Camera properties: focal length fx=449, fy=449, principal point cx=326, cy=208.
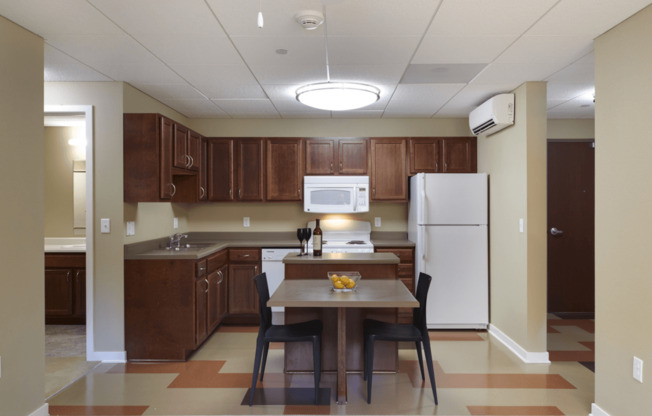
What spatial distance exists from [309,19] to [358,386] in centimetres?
251

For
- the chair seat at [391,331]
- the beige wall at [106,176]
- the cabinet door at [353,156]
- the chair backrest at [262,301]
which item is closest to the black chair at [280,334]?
the chair backrest at [262,301]

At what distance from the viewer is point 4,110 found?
2.57 m

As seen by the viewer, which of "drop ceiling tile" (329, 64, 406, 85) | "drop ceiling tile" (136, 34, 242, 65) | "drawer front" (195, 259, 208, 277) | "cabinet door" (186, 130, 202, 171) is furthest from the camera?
"cabinet door" (186, 130, 202, 171)

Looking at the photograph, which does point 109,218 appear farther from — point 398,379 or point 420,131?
point 420,131

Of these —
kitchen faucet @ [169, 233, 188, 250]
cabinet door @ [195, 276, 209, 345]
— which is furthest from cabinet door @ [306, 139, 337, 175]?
cabinet door @ [195, 276, 209, 345]

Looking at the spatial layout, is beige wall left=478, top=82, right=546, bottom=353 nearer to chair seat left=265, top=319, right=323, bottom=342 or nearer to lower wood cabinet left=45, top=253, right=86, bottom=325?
chair seat left=265, top=319, right=323, bottom=342

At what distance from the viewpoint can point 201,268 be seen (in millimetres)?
4070

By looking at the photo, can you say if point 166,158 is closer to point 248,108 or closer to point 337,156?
point 248,108

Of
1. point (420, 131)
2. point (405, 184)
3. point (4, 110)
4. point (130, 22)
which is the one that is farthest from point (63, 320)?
point (420, 131)

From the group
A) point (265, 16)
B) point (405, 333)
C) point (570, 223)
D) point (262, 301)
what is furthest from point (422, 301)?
point (570, 223)

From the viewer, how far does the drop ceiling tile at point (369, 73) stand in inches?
137

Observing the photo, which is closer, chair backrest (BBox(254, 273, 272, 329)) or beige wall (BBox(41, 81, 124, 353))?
chair backrest (BBox(254, 273, 272, 329))

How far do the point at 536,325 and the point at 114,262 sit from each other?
3.66 metres

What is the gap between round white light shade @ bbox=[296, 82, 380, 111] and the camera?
381 centimetres
